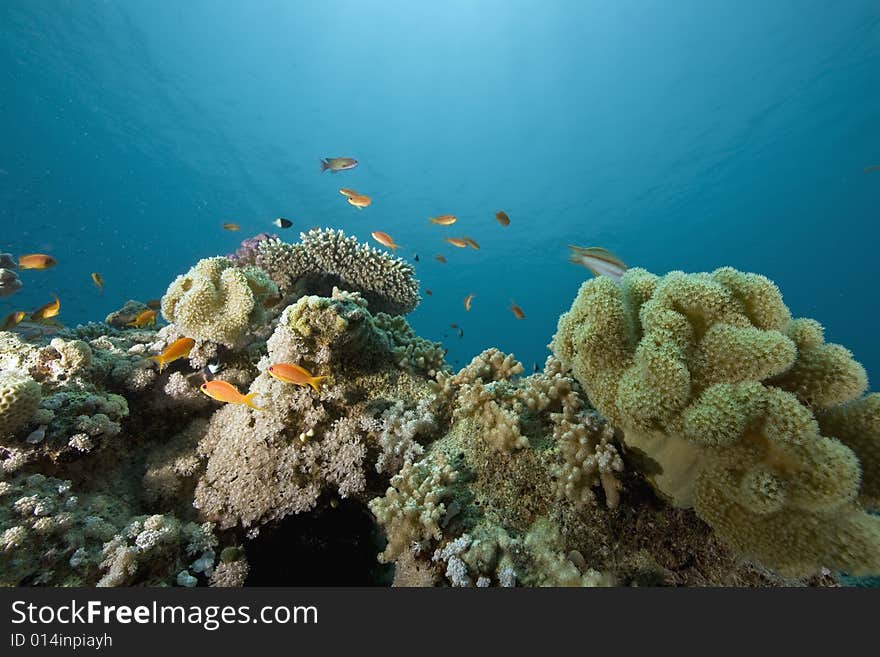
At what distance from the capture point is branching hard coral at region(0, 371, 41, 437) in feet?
8.69

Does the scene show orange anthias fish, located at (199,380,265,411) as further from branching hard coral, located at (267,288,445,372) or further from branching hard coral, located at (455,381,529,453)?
branching hard coral, located at (455,381,529,453)

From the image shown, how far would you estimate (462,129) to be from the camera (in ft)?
186

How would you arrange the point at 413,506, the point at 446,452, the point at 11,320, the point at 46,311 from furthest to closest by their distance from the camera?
the point at 46,311 → the point at 11,320 → the point at 446,452 → the point at 413,506

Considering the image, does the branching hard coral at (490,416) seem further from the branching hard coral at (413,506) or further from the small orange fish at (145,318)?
the small orange fish at (145,318)

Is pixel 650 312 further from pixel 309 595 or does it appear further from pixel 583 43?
pixel 583 43

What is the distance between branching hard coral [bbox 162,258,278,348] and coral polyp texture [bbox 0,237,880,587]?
0.02m

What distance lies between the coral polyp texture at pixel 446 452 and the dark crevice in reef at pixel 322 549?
0.05ft

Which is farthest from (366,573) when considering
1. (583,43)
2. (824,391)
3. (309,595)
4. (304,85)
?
(304,85)

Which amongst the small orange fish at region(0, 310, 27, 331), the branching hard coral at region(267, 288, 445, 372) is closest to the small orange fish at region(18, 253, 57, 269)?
the small orange fish at region(0, 310, 27, 331)

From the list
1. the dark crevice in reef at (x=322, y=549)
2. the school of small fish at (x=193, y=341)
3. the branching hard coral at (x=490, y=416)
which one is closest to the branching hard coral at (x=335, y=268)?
the school of small fish at (x=193, y=341)

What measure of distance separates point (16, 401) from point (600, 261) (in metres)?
4.72

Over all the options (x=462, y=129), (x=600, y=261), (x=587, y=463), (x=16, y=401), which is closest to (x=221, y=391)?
(x=16, y=401)

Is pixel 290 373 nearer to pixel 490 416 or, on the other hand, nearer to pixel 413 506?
pixel 413 506

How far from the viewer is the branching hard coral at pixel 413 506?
2408mm
